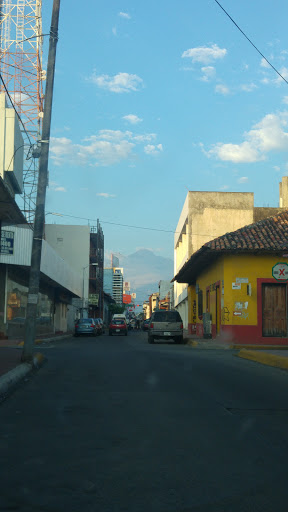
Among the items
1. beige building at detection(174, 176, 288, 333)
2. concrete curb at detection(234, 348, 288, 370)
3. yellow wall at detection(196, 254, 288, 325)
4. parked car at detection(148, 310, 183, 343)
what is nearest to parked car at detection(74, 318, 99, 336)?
beige building at detection(174, 176, 288, 333)

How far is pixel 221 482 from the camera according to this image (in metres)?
4.75

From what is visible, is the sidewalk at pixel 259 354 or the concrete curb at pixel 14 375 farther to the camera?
the sidewalk at pixel 259 354

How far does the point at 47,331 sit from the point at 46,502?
1689 inches

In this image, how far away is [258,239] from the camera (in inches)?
1078

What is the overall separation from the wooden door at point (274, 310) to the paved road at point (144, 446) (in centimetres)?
1639

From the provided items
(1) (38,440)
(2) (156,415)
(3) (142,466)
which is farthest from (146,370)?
(3) (142,466)

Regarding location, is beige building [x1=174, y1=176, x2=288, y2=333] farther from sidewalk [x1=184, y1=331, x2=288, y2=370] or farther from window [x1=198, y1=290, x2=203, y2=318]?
sidewalk [x1=184, y1=331, x2=288, y2=370]

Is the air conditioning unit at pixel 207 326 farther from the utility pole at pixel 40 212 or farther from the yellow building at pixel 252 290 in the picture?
the utility pole at pixel 40 212

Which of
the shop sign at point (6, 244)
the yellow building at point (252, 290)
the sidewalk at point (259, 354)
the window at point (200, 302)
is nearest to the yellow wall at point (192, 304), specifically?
the window at point (200, 302)

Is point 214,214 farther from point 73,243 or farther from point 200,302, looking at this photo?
point 73,243

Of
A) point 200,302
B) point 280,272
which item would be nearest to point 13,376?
point 280,272

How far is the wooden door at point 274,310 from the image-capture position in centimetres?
2722

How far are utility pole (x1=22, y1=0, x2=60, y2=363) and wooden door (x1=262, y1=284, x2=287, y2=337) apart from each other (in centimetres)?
1479

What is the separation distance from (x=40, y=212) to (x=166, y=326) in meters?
16.7
